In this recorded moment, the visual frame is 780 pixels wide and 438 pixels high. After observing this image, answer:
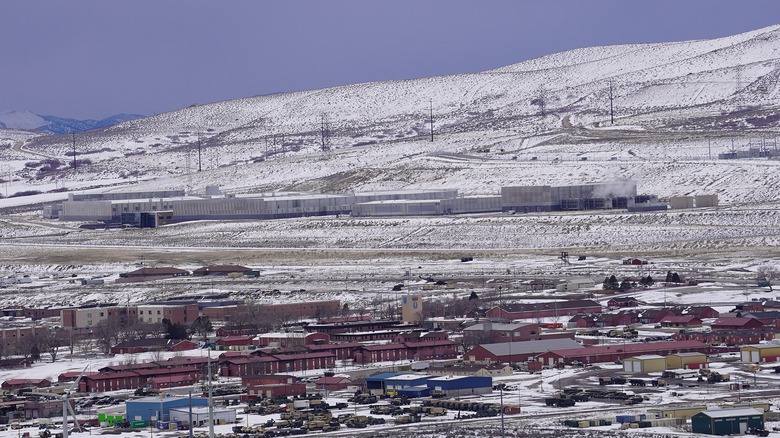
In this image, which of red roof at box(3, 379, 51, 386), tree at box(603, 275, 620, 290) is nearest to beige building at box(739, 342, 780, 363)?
tree at box(603, 275, 620, 290)

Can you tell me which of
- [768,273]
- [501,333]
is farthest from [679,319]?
[768,273]

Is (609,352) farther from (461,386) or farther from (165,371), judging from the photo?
(165,371)

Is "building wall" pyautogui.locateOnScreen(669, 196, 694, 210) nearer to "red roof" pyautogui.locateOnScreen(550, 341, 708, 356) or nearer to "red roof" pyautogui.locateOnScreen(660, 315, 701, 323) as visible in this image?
"red roof" pyautogui.locateOnScreen(660, 315, 701, 323)

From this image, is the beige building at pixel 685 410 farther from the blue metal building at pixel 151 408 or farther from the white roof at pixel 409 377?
the blue metal building at pixel 151 408

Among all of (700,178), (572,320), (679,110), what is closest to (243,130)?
(679,110)

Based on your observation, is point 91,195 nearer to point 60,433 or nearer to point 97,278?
point 97,278

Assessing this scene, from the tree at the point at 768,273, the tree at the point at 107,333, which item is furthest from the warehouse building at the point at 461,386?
the tree at the point at 768,273
